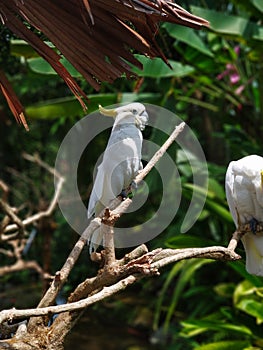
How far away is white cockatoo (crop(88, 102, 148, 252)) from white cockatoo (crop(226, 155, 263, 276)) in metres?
0.28

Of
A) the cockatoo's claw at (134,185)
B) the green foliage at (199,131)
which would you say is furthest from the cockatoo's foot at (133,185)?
the green foliage at (199,131)

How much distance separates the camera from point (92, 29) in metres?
1.34

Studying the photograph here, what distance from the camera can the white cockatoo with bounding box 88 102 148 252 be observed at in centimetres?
142

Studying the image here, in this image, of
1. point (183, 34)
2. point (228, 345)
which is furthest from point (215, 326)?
point (183, 34)

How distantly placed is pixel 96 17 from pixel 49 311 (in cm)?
63

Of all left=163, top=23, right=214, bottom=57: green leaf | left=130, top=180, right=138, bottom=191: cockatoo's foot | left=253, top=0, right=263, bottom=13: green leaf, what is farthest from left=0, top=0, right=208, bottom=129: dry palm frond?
left=253, top=0, right=263, bottom=13: green leaf

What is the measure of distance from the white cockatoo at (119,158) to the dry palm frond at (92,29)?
0.35ft

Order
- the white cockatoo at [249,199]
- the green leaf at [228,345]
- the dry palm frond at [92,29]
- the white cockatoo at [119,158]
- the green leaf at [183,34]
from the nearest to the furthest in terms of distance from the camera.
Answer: the dry palm frond at [92,29] → the white cockatoo at [119,158] → the white cockatoo at [249,199] → the green leaf at [183,34] → the green leaf at [228,345]

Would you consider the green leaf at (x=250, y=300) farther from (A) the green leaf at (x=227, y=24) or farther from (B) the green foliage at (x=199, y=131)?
(A) the green leaf at (x=227, y=24)

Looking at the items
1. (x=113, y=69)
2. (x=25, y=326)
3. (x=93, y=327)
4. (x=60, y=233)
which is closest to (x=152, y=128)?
(x=113, y=69)

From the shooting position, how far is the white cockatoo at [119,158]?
1415 mm

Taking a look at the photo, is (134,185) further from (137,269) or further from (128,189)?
(137,269)

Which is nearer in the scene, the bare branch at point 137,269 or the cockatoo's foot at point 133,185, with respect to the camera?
the bare branch at point 137,269

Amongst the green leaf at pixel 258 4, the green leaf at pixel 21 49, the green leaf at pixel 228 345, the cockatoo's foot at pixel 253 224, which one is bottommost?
the green leaf at pixel 228 345
